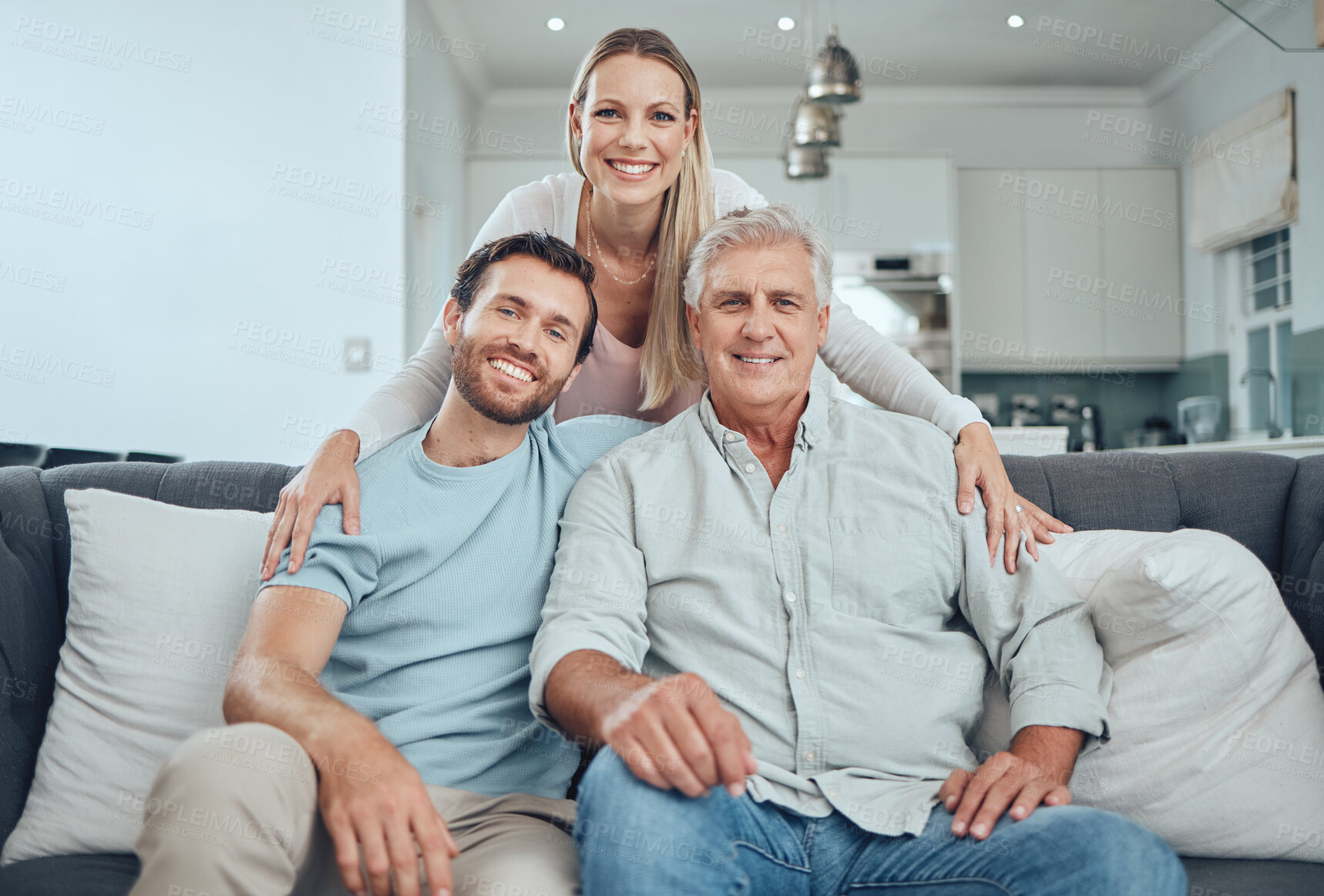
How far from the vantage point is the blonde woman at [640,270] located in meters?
1.58

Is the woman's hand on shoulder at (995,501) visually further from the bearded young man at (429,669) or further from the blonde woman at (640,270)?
the bearded young man at (429,669)

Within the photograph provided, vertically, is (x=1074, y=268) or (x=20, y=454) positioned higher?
(x=1074, y=268)

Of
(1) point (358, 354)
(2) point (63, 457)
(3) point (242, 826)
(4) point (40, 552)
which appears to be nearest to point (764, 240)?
(3) point (242, 826)

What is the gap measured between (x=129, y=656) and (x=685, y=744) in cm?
91

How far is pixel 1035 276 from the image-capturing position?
613 centimetres

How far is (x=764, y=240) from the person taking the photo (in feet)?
5.06

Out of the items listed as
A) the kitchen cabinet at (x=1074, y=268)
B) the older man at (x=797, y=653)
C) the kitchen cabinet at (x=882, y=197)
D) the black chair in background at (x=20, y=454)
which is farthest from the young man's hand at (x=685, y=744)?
the kitchen cabinet at (x=1074, y=268)

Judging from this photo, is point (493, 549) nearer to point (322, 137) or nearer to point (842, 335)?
point (842, 335)

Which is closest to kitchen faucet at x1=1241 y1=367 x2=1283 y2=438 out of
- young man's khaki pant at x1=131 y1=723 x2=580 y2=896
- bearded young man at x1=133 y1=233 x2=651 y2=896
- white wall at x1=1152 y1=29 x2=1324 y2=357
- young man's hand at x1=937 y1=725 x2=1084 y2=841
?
white wall at x1=1152 y1=29 x2=1324 y2=357

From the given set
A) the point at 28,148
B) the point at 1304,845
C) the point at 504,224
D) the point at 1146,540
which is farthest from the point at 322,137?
the point at 1304,845

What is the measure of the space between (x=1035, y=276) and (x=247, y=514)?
18.1ft

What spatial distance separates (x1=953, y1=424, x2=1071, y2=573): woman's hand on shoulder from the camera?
1388 millimetres

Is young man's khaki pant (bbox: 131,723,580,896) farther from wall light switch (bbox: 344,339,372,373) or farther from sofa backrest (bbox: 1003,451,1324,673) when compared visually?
wall light switch (bbox: 344,339,372,373)

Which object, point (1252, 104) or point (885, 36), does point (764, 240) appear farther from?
point (1252, 104)
